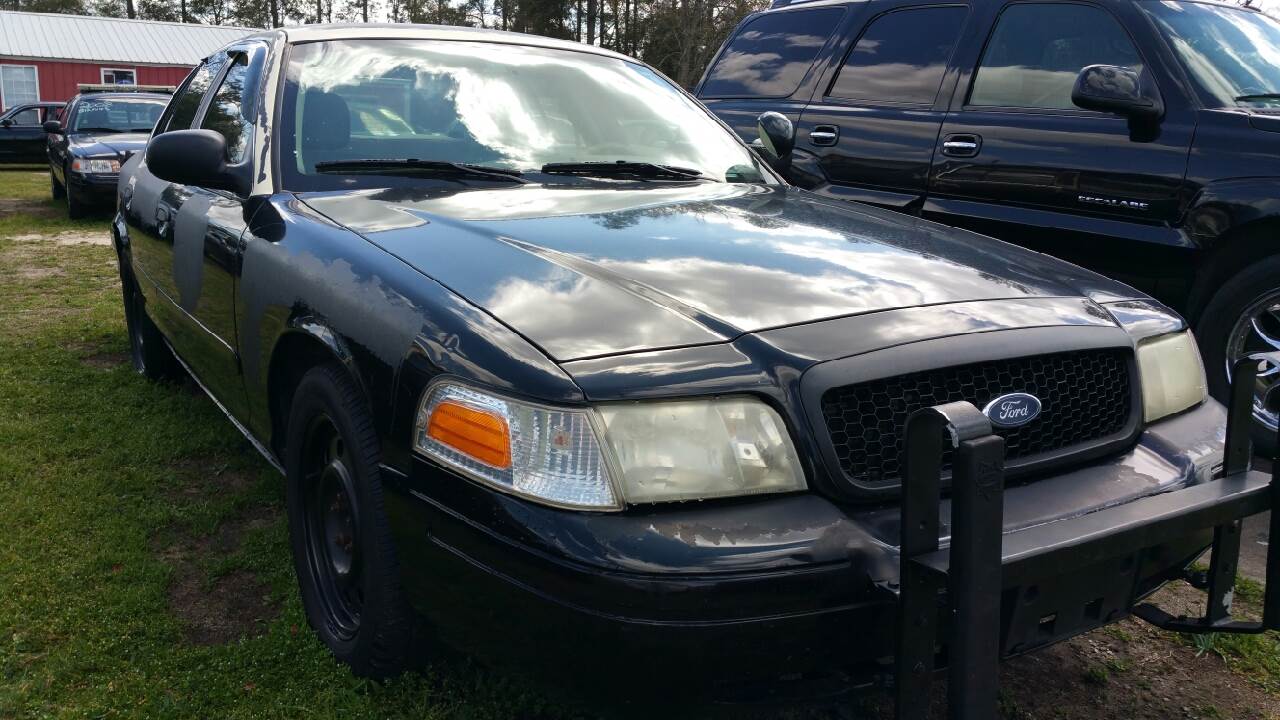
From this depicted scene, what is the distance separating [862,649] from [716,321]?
660 millimetres

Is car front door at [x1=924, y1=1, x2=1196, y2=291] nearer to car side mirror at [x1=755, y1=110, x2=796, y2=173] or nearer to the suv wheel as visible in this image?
the suv wheel

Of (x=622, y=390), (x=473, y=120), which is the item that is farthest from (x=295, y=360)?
(x=622, y=390)

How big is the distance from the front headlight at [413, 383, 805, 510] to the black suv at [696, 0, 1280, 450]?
8.63ft

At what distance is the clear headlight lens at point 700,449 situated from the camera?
1785 millimetres

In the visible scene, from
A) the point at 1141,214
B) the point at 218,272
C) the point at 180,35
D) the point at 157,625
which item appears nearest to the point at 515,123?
the point at 218,272

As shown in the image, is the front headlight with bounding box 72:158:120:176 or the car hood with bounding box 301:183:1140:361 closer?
the car hood with bounding box 301:183:1140:361

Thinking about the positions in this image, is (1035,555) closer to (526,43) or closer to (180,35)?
(526,43)

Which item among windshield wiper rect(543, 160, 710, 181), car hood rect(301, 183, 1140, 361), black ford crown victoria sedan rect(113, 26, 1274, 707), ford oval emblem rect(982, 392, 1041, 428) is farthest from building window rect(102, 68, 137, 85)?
ford oval emblem rect(982, 392, 1041, 428)

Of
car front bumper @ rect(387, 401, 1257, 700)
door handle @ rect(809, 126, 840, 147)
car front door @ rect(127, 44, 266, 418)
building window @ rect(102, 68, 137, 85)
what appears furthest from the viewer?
building window @ rect(102, 68, 137, 85)

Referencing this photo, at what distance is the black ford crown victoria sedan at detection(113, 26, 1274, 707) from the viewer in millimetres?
1742

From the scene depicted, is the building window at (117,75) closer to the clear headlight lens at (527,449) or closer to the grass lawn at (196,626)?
the grass lawn at (196,626)

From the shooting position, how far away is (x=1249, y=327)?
12.7 feet

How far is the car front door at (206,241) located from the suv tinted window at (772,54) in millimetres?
2852

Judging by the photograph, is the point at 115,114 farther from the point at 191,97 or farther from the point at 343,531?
the point at 343,531
